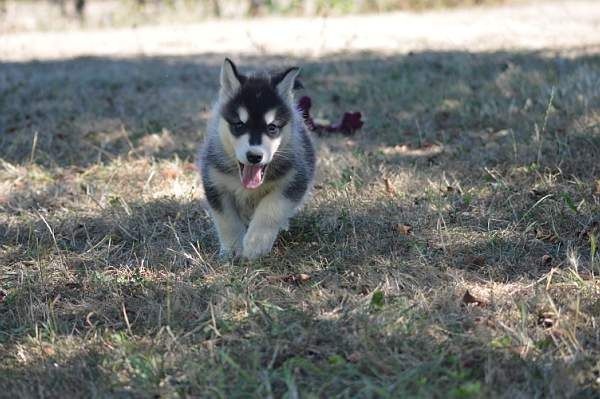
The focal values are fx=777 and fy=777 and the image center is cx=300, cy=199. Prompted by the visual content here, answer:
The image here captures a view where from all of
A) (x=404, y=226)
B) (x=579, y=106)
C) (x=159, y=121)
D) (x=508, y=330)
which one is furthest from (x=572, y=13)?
(x=508, y=330)

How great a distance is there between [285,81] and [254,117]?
429 mm

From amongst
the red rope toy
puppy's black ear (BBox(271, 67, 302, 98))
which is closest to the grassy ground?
the red rope toy

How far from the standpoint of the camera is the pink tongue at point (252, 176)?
14.3ft

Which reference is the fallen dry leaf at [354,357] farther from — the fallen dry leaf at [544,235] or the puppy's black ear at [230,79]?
the puppy's black ear at [230,79]

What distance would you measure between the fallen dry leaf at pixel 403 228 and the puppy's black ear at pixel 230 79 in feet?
4.13

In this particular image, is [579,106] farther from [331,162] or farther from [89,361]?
[89,361]

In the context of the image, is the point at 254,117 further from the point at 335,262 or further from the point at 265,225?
the point at 335,262

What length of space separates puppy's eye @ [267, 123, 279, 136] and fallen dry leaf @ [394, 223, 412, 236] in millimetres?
936

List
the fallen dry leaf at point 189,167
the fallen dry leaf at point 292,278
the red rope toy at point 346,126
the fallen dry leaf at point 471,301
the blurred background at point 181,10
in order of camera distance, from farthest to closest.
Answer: the blurred background at point 181,10 < the red rope toy at point 346,126 < the fallen dry leaf at point 189,167 < the fallen dry leaf at point 292,278 < the fallen dry leaf at point 471,301

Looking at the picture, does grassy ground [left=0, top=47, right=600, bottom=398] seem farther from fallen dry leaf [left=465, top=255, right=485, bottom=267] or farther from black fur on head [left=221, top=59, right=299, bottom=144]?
black fur on head [left=221, top=59, right=299, bottom=144]

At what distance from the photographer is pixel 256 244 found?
14.4 ft

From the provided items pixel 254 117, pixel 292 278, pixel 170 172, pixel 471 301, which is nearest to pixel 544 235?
pixel 471 301

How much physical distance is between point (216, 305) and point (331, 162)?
8.52 ft

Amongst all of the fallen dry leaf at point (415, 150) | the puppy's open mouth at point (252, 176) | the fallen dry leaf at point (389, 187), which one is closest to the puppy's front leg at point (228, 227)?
the puppy's open mouth at point (252, 176)
